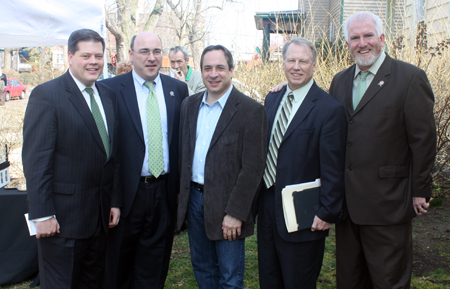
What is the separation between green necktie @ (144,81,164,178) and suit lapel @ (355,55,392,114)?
4.96 feet

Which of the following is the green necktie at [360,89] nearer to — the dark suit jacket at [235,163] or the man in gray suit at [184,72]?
the dark suit jacket at [235,163]

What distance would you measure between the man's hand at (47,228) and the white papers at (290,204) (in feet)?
4.85

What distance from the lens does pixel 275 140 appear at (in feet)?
8.61

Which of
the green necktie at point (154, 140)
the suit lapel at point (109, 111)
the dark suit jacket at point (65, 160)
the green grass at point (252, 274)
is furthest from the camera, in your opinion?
the green grass at point (252, 274)

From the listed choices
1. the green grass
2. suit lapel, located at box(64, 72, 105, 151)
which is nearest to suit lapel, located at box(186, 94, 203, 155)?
suit lapel, located at box(64, 72, 105, 151)

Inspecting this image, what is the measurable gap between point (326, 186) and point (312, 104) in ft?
1.81

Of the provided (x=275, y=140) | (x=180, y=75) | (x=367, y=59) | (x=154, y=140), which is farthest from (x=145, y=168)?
(x=180, y=75)

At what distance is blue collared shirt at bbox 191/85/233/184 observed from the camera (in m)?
2.65

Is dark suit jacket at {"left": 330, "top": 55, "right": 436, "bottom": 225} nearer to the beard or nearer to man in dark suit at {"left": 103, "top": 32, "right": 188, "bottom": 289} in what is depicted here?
the beard

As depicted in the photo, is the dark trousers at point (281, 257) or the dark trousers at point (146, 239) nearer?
the dark trousers at point (281, 257)

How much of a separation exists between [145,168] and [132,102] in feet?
1.75

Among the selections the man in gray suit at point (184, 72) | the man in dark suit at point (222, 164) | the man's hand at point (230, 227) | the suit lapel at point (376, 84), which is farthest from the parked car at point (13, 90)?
the suit lapel at point (376, 84)

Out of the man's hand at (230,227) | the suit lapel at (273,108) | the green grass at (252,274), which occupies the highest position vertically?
the suit lapel at (273,108)

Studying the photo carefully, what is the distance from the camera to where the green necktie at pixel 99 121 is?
8.55 ft
